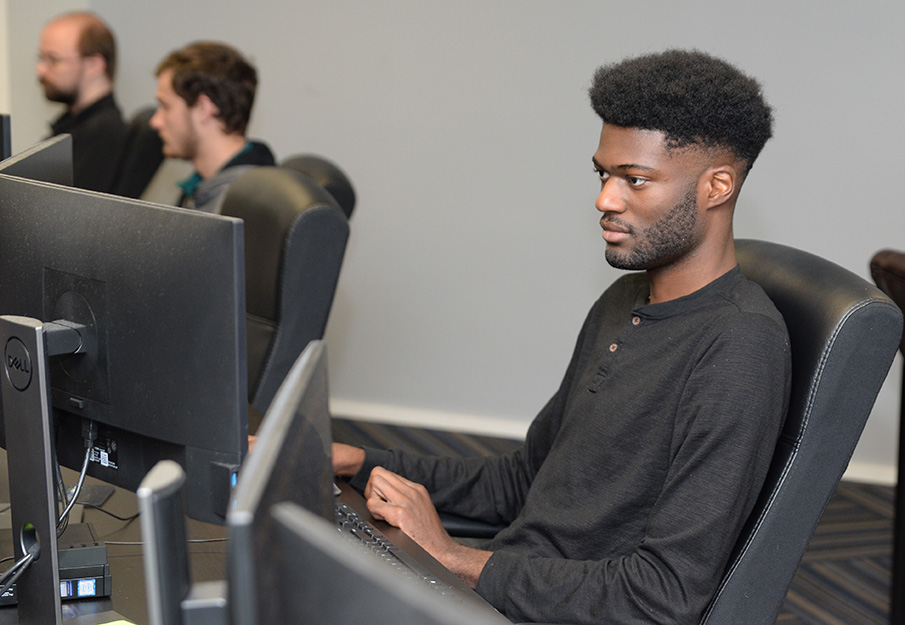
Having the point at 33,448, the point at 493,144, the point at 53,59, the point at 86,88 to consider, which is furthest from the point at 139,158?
the point at 33,448

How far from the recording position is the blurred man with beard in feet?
11.2

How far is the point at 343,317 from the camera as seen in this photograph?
3.51m

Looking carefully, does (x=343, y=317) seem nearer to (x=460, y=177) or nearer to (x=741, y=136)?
(x=460, y=177)

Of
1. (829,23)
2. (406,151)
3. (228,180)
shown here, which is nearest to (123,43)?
(406,151)

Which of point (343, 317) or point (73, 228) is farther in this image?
point (343, 317)

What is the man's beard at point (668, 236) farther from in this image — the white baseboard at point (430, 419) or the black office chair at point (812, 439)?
the white baseboard at point (430, 419)

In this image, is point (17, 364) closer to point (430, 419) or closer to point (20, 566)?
point (20, 566)

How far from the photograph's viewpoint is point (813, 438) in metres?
1.14

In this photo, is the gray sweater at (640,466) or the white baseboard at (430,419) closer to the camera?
the gray sweater at (640,466)

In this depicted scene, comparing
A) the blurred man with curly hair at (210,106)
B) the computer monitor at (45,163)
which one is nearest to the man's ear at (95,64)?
the blurred man with curly hair at (210,106)

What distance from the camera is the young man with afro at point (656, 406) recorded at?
1130mm

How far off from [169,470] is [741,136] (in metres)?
0.97

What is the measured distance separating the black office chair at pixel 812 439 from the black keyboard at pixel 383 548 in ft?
1.16

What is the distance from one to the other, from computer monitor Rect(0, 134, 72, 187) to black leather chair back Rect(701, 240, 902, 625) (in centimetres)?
93
